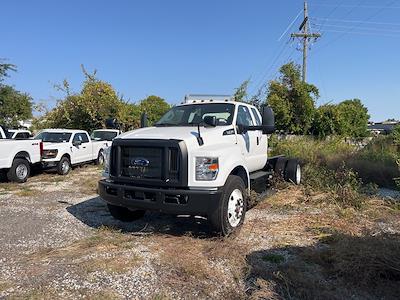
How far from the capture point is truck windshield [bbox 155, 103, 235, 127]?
723 centimetres

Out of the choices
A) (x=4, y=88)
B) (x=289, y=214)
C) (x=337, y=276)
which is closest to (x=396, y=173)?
(x=289, y=214)

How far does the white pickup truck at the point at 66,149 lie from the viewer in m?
14.2

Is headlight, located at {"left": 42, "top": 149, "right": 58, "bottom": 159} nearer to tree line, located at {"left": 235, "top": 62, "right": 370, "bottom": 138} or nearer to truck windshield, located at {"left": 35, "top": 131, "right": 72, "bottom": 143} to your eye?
truck windshield, located at {"left": 35, "top": 131, "right": 72, "bottom": 143}

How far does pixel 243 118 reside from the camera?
25.1 ft

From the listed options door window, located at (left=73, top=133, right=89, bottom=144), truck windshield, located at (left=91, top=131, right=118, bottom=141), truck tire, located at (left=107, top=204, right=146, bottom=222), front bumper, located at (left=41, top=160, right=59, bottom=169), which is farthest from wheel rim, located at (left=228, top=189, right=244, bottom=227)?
truck windshield, located at (left=91, top=131, right=118, bottom=141)

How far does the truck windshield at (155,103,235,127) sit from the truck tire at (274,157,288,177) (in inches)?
103

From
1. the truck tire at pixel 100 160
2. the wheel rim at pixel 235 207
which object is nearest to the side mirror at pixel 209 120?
the wheel rim at pixel 235 207

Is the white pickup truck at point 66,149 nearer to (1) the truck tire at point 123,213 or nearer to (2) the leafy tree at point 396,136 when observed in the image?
(1) the truck tire at point 123,213

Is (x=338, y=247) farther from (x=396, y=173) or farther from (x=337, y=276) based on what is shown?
(x=396, y=173)

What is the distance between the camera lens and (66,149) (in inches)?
587

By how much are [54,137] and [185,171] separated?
37.2 feet

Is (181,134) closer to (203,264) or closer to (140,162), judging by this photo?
(140,162)

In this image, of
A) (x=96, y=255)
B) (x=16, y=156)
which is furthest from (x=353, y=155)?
(x=96, y=255)

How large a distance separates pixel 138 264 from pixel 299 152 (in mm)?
10889
